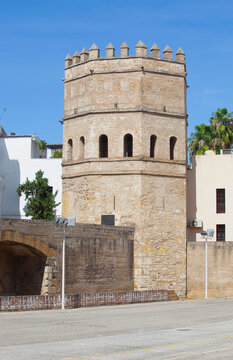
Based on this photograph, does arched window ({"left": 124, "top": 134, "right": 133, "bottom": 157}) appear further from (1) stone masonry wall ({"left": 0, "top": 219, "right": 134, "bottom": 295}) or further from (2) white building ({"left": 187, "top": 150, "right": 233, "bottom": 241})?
(2) white building ({"left": 187, "top": 150, "right": 233, "bottom": 241})

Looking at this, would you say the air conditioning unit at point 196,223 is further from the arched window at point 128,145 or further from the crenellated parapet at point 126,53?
the crenellated parapet at point 126,53

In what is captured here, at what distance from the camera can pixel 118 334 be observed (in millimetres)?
13156

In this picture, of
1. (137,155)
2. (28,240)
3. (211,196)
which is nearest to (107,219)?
(137,155)

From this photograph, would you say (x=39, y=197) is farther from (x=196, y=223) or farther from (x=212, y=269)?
(x=212, y=269)

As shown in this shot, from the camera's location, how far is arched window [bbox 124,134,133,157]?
94.0ft

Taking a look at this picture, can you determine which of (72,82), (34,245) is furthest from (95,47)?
(34,245)

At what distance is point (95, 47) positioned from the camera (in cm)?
2884

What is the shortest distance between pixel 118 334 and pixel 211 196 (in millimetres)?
20255

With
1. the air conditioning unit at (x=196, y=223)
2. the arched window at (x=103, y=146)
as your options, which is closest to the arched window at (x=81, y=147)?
the arched window at (x=103, y=146)

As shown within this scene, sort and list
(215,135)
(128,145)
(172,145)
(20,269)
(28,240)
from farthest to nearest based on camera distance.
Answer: (215,135) → (172,145) → (128,145) → (20,269) → (28,240)

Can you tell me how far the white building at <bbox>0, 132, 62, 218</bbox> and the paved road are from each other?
17.7 meters

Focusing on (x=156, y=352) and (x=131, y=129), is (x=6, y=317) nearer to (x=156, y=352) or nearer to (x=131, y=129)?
(x=156, y=352)

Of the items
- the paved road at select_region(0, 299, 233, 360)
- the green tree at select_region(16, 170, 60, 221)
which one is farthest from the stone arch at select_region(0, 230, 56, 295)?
the green tree at select_region(16, 170, 60, 221)

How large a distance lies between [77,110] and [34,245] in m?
8.68
